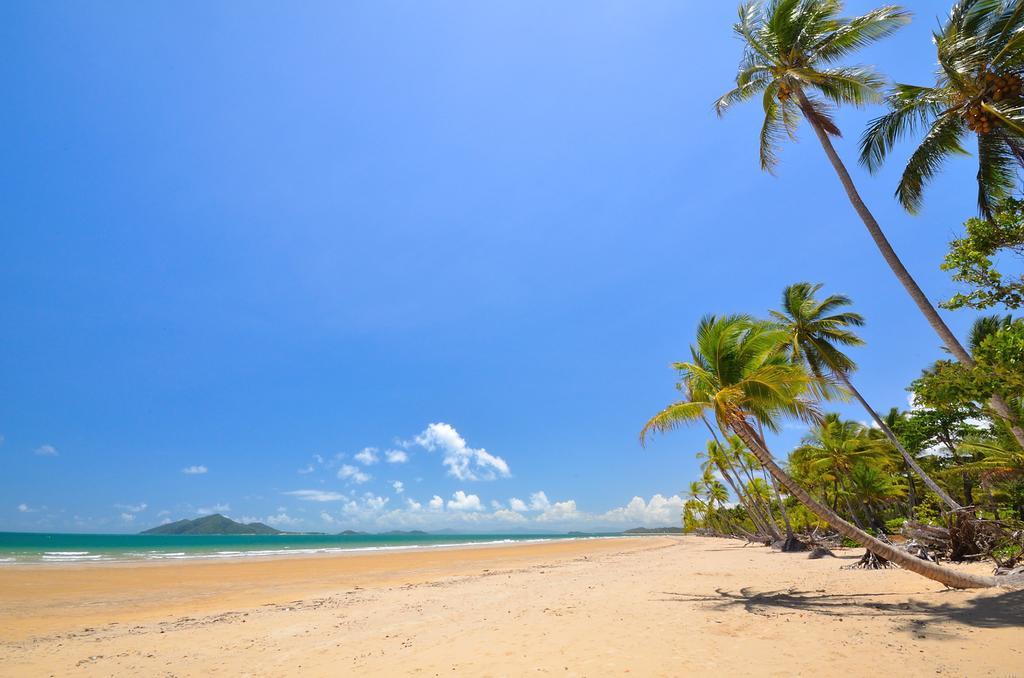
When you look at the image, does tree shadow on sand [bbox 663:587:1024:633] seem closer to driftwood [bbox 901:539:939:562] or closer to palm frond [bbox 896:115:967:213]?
driftwood [bbox 901:539:939:562]

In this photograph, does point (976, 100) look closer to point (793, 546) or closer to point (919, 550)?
point (919, 550)

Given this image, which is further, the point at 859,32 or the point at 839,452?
the point at 839,452

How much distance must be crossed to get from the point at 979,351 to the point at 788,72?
7330mm

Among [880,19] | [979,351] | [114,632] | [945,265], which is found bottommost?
[114,632]

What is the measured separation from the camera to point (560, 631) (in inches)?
282

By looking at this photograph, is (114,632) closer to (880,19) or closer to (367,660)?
(367,660)

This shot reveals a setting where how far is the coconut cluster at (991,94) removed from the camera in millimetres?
8250

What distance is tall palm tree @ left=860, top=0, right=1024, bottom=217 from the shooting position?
8.25 m

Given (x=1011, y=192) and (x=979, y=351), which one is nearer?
(x=979, y=351)

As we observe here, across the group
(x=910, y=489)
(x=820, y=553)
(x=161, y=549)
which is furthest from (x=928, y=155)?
(x=161, y=549)

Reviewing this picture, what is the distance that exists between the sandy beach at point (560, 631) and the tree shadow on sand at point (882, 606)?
31mm

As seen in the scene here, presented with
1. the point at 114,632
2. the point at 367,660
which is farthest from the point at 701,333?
the point at 114,632

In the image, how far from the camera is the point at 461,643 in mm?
6871

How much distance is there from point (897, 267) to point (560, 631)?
31.3 ft
